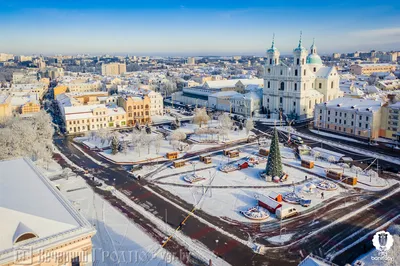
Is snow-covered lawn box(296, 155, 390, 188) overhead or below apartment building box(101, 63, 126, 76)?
below

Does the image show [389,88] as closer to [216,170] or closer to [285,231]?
[216,170]

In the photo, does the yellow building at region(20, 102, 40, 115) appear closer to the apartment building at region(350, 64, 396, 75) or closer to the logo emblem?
the logo emblem

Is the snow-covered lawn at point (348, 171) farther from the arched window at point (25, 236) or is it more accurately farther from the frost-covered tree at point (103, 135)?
the arched window at point (25, 236)

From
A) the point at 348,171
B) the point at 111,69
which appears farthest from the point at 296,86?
the point at 111,69

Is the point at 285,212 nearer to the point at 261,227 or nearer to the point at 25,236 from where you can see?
the point at 261,227

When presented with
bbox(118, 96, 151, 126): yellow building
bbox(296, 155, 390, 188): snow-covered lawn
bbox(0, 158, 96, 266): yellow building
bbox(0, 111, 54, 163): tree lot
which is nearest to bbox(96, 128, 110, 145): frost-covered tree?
bbox(0, 111, 54, 163): tree lot

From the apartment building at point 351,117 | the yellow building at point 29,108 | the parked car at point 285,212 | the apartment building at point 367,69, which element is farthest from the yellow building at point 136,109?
the apartment building at point 367,69
